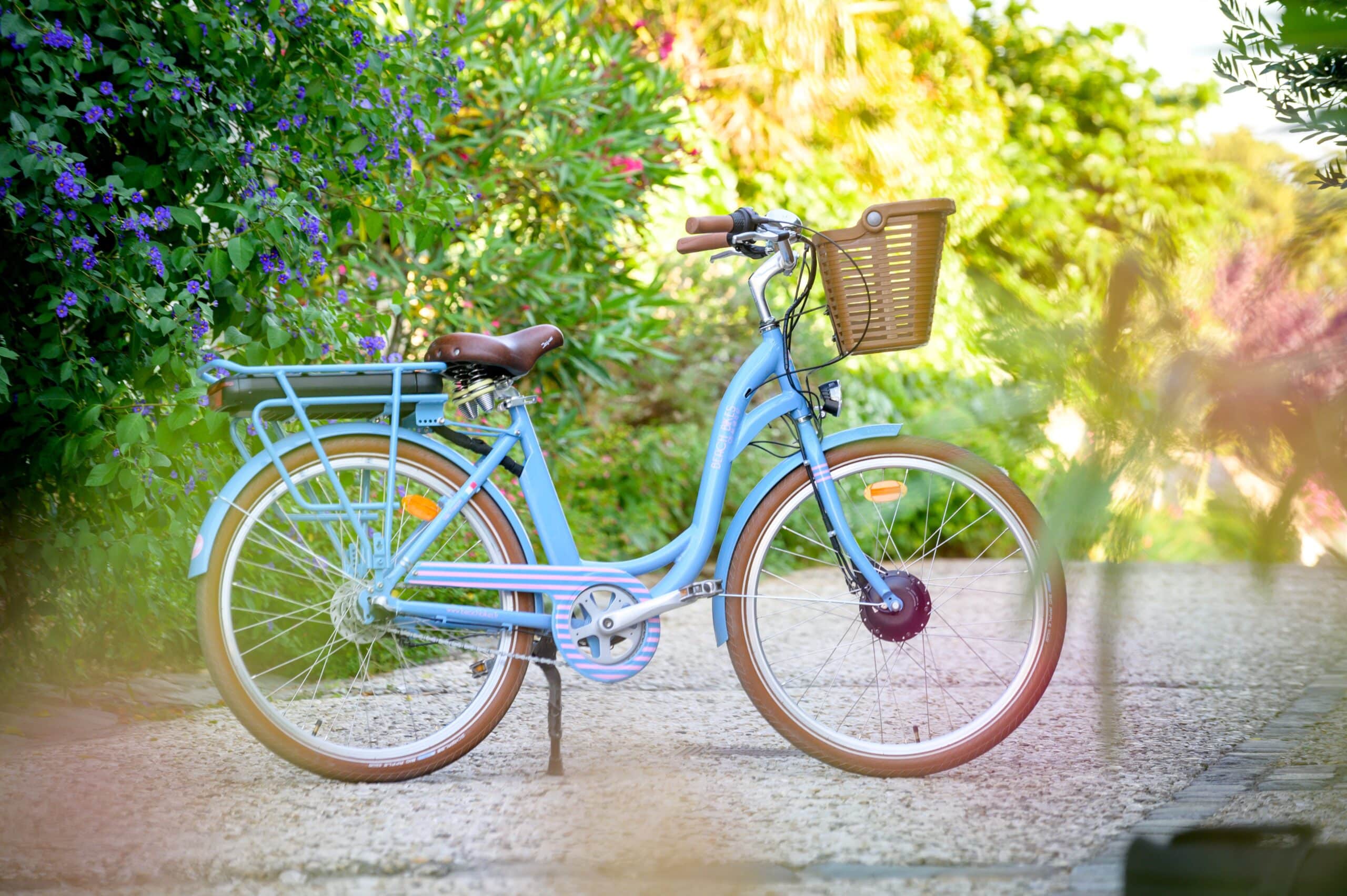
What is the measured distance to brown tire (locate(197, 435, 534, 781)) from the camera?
2.24 metres

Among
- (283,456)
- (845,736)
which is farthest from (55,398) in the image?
(845,736)

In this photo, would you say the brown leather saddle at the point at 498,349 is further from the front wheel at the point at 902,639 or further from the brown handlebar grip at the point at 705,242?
the front wheel at the point at 902,639

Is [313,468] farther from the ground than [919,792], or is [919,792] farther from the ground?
[313,468]

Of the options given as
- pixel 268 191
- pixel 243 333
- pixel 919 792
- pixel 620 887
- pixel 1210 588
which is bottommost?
pixel 1210 588

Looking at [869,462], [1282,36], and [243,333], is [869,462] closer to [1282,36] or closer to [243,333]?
[243,333]

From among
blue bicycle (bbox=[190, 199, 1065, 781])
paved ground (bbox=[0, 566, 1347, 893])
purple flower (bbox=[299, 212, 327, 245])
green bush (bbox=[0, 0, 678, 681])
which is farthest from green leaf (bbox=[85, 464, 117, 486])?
purple flower (bbox=[299, 212, 327, 245])

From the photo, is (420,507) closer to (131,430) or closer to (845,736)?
(131,430)

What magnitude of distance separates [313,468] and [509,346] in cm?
46

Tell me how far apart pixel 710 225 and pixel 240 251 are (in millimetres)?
1119

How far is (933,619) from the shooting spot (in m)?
4.72

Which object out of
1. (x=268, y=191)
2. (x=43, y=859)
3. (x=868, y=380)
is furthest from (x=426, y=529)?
(x=868, y=380)

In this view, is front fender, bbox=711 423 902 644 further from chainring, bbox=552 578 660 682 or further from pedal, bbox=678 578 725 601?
chainring, bbox=552 578 660 682

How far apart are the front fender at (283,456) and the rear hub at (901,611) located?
28.3 inches

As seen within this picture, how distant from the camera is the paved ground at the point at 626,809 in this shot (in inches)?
71.3
